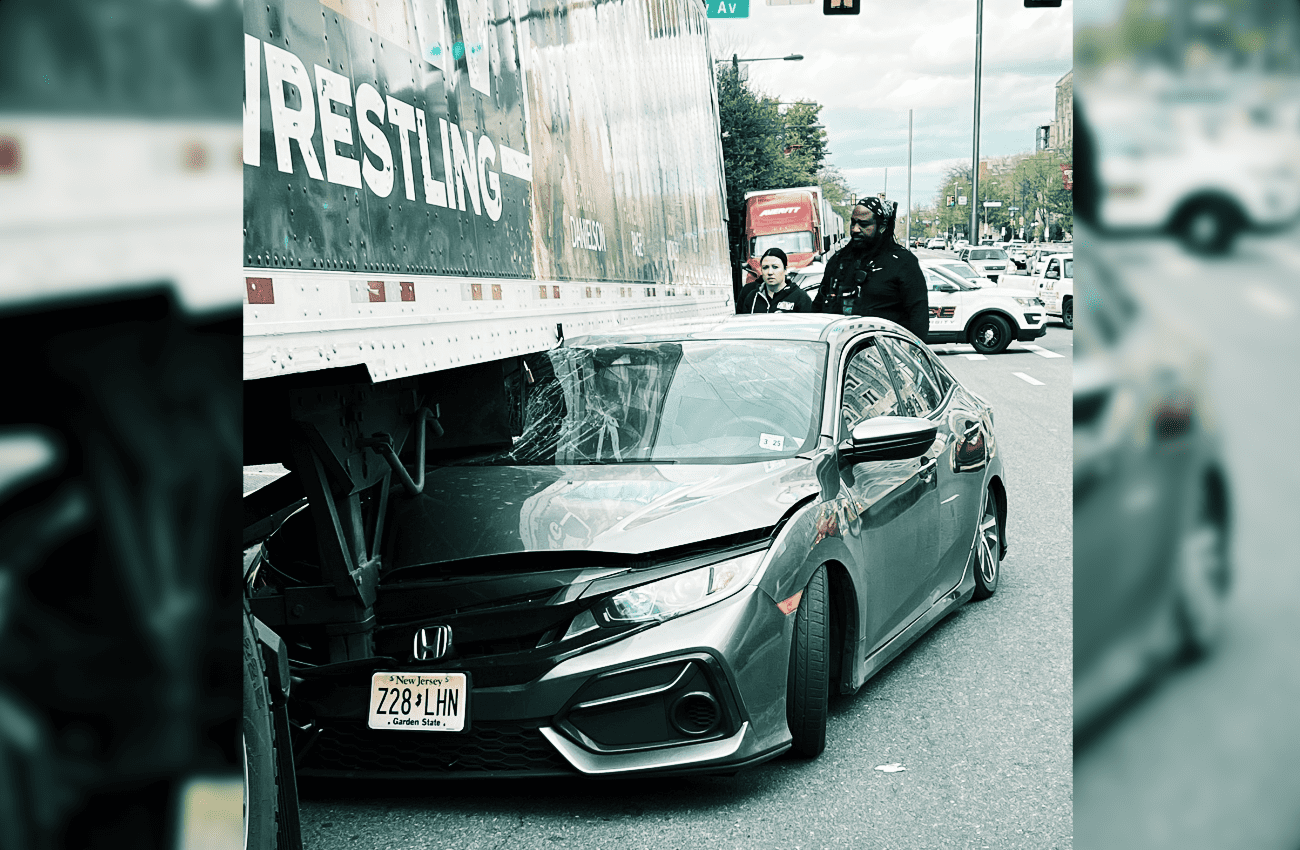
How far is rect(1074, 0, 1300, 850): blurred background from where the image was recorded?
0.94 m

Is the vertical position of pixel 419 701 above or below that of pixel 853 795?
above

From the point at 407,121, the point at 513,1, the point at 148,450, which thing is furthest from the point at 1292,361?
the point at 513,1

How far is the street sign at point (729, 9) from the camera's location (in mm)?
21031

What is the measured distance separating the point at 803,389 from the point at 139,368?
3.99m

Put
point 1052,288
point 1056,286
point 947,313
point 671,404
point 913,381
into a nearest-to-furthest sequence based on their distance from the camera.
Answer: point 671,404 → point 913,381 → point 947,313 → point 1056,286 → point 1052,288

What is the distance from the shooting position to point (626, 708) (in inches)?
144

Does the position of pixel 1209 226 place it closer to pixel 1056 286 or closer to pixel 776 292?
pixel 776 292

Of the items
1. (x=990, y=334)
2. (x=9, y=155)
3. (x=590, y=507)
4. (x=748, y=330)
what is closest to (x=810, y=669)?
(x=590, y=507)

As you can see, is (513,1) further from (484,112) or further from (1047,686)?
(1047,686)

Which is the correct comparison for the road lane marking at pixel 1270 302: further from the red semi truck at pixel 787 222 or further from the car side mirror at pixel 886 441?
the red semi truck at pixel 787 222

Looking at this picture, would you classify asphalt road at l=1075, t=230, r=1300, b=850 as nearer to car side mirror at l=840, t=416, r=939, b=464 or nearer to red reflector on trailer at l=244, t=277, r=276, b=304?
red reflector on trailer at l=244, t=277, r=276, b=304

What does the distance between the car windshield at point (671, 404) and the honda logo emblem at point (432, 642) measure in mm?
1048

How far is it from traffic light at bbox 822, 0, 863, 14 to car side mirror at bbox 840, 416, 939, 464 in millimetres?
14944

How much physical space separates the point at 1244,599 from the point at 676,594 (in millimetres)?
2820
